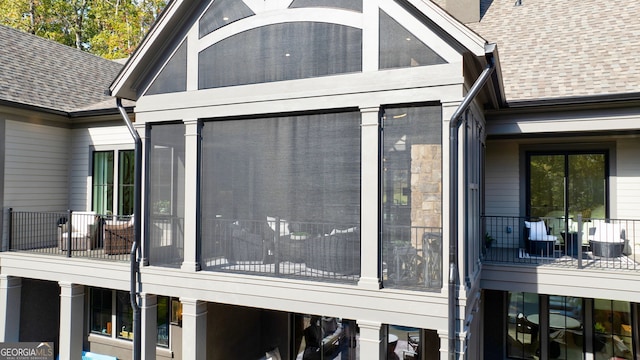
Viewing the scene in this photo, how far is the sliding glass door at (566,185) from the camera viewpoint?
9.50 meters

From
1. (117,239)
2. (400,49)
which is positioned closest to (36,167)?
(117,239)

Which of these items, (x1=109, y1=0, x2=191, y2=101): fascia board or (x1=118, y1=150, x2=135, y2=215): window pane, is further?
(x1=118, y1=150, x2=135, y2=215): window pane

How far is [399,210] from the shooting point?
6312mm

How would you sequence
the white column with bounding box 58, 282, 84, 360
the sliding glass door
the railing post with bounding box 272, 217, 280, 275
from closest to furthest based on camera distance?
the railing post with bounding box 272, 217, 280, 275, the white column with bounding box 58, 282, 84, 360, the sliding glass door

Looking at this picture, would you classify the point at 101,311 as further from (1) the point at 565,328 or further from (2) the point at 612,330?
(2) the point at 612,330

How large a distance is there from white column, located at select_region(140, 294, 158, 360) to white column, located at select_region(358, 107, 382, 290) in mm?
4435

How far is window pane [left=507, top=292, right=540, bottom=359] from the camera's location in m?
9.62

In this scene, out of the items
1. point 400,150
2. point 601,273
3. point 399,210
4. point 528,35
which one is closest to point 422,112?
point 400,150

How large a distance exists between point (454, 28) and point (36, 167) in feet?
35.7

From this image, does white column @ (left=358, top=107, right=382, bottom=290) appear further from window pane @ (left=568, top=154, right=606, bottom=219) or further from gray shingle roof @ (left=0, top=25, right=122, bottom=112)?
gray shingle roof @ (left=0, top=25, right=122, bottom=112)

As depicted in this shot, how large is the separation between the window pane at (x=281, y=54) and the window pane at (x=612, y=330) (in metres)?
7.87

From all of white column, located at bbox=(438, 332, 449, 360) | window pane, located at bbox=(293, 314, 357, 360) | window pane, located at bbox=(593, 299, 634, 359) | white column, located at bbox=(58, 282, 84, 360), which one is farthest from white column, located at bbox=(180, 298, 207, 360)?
window pane, located at bbox=(593, 299, 634, 359)

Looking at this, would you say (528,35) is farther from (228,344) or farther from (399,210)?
(228,344)

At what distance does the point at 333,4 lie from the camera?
676 centimetres
